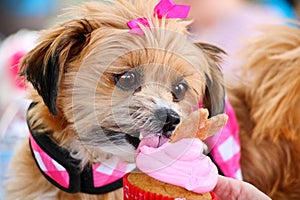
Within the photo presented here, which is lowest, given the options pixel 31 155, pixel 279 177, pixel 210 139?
pixel 279 177

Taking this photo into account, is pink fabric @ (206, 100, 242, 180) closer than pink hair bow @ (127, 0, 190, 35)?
No

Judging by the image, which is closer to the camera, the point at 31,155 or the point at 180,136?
the point at 180,136

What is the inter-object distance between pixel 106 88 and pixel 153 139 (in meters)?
0.09

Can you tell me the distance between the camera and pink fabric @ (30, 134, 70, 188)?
2.88ft

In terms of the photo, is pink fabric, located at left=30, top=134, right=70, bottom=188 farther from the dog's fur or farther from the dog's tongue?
the dog's fur

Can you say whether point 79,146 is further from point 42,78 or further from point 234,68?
point 234,68

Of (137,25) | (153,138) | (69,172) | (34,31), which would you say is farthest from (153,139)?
(34,31)

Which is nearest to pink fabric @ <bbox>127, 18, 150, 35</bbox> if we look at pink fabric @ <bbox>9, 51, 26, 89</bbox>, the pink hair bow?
the pink hair bow

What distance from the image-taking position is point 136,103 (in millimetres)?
654

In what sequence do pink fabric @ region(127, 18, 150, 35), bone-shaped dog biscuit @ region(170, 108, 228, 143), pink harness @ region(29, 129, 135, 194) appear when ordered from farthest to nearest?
pink harness @ region(29, 129, 135, 194), pink fabric @ region(127, 18, 150, 35), bone-shaped dog biscuit @ region(170, 108, 228, 143)

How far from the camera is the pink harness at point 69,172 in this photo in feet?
2.86

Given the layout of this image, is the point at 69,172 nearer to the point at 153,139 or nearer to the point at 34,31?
the point at 153,139

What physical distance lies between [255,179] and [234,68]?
0.79 feet

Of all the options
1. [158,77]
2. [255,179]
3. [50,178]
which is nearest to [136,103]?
[158,77]
